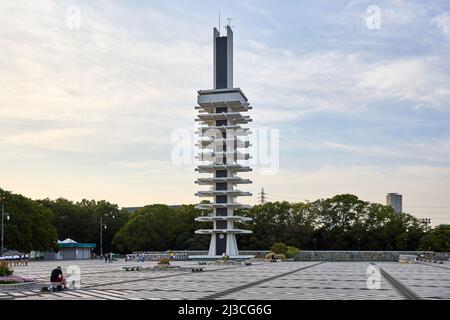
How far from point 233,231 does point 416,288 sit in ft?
215

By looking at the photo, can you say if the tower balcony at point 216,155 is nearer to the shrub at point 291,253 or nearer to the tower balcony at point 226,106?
the tower balcony at point 226,106

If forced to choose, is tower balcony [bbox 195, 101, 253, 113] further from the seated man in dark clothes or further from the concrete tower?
the seated man in dark clothes

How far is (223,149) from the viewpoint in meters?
100

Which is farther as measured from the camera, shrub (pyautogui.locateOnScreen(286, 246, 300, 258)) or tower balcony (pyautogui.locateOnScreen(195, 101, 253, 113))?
tower balcony (pyautogui.locateOnScreen(195, 101, 253, 113))

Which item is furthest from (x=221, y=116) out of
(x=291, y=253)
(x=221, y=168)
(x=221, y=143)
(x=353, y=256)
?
(x=353, y=256)

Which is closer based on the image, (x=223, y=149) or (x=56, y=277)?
(x=56, y=277)

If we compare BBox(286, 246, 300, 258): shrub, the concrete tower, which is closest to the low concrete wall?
BBox(286, 246, 300, 258): shrub

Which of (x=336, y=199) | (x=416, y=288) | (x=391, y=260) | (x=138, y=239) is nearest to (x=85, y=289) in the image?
(x=416, y=288)

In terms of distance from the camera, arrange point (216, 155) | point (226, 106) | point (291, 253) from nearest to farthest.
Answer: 1. point (291, 253)
2. point (216, 155)
3. point (226, 106)

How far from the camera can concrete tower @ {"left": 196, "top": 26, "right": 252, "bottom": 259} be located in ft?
320

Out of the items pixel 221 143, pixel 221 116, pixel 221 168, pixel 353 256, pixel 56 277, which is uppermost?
pixel 221 116

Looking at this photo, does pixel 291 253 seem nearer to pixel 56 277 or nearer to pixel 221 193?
pixel 221 193

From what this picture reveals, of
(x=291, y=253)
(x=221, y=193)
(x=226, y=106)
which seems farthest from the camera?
(x=226, y=106)
